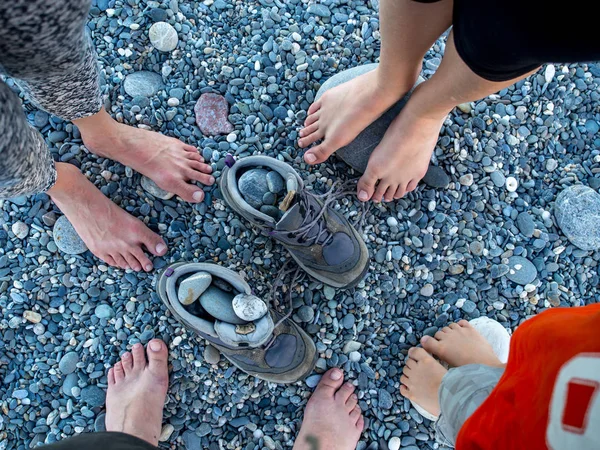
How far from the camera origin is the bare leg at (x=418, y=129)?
0.97m

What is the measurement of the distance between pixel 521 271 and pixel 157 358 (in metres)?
1.28

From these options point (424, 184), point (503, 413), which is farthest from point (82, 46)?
point (424, 184)

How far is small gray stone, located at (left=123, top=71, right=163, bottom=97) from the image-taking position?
1631mm

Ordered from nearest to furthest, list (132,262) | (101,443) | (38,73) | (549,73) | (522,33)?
(522,33) < (38,73) < (101,443) < (132,262) < (549,73)

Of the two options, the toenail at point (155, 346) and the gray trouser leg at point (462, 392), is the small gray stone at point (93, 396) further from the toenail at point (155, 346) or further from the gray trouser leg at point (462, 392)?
the gray trouser leg at point (462, 392)

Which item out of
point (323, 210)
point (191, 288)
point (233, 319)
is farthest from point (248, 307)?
point (323, 210)

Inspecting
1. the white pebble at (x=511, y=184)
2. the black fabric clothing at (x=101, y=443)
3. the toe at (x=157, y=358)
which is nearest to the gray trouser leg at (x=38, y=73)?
the black fabric clothing at (x=101, y=443)

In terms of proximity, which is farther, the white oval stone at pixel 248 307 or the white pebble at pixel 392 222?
the white pebble at pixel 392 222

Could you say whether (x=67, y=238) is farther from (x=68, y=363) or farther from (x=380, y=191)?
(x=380, y=191)

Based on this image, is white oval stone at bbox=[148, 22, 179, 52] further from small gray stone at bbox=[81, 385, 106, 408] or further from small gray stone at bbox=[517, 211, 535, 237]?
small gray stone at bbox=[517, 211, 535, 237]

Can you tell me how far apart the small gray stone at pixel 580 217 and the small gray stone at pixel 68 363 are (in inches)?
68.2

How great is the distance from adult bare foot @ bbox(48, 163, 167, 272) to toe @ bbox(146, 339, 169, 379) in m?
0.25

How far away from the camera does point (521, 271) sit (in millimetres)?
1600

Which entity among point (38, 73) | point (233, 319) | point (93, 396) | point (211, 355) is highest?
point (38, 73)
